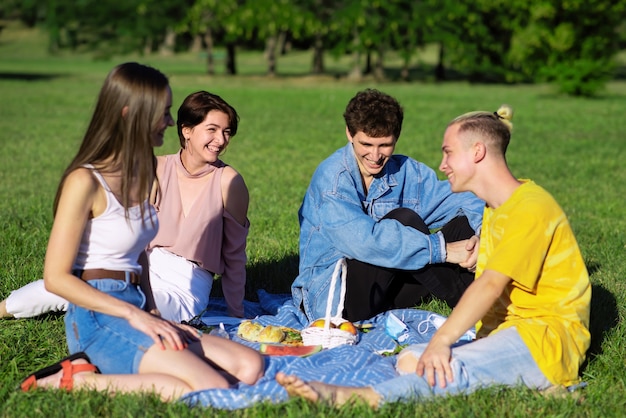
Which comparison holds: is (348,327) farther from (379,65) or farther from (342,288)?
(379,65)

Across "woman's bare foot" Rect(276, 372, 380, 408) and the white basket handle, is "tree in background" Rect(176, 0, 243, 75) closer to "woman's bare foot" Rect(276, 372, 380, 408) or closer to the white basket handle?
the white basket handle

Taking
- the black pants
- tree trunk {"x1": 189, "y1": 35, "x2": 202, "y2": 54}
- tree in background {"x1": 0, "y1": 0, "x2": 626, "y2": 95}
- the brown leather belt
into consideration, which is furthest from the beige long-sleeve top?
tree trunk {"x1": 189, "y1": 35, "x2": 202, "y2": 54}

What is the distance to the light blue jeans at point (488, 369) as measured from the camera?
162 inches

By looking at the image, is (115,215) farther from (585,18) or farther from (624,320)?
(585,18)

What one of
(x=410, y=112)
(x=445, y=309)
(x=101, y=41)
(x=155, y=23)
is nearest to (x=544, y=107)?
(x=410, y=112)

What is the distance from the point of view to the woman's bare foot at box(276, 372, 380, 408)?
3.95m

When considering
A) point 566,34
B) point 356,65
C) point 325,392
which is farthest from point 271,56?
point 325,392

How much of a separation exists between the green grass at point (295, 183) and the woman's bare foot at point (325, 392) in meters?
0.06

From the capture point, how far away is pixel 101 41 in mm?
64875

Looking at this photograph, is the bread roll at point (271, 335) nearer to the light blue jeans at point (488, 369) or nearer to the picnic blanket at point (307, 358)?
the picnic blanket at point (307, 358)

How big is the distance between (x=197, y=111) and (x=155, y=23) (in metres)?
47.5

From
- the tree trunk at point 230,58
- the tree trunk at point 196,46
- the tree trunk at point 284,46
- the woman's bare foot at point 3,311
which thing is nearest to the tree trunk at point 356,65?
the tree trunk at point 230,58

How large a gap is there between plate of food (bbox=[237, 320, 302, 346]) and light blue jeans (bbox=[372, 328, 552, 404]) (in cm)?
120

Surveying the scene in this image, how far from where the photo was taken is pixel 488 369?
4.18 meters
